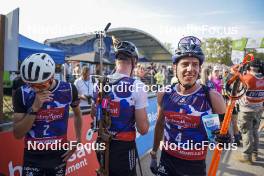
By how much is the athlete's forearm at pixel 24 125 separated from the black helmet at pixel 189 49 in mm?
1567

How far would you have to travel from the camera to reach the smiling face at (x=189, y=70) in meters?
2.56

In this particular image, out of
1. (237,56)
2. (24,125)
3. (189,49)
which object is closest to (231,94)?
(189,49)

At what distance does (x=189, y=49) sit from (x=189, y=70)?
0.21 meters

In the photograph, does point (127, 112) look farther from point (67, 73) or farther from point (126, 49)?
point (67, 73)

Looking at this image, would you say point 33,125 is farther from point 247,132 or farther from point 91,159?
point 247,132

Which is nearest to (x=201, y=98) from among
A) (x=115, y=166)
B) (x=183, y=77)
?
(x=183, y=77)

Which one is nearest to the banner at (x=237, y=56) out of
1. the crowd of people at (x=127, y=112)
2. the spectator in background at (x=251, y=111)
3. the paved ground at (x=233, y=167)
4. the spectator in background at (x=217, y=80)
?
the spectator in background at (x=217, y=80)

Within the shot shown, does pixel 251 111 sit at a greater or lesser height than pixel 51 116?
lesser

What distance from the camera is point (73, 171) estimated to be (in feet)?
13.8

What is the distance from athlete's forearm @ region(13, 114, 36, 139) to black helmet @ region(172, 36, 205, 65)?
157 centimetres

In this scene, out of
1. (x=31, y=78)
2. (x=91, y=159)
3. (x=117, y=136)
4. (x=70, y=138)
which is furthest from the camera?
(x=91, y=159)

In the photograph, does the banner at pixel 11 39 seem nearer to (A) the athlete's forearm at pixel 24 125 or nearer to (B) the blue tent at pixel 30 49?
(A) the athlete's forearm at pixel 24 125

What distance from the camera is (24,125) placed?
8.15 ft

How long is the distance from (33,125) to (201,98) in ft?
5.75
